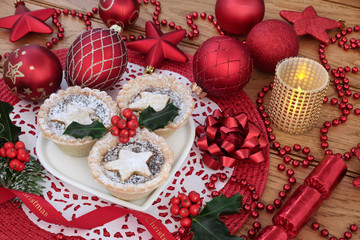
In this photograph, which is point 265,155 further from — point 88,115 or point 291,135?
point 88,115

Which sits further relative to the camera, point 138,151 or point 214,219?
point 138,151

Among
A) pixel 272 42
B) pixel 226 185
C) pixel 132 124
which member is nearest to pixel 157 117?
pixel 132 124

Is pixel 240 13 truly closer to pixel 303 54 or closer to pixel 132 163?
pixel 303 54

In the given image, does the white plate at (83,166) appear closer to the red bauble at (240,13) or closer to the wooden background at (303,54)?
the wooden background at (303,54)

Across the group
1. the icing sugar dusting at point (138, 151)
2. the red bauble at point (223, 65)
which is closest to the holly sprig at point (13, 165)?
the icing sugar dusting at point (138, 151)

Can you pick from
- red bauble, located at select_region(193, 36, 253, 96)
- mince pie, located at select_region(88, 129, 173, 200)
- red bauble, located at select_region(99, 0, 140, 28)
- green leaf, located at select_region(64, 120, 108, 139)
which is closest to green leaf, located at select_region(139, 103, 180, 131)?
mince pie, located at select_region(88, 129, 173, 200)

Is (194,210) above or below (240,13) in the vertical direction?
below
